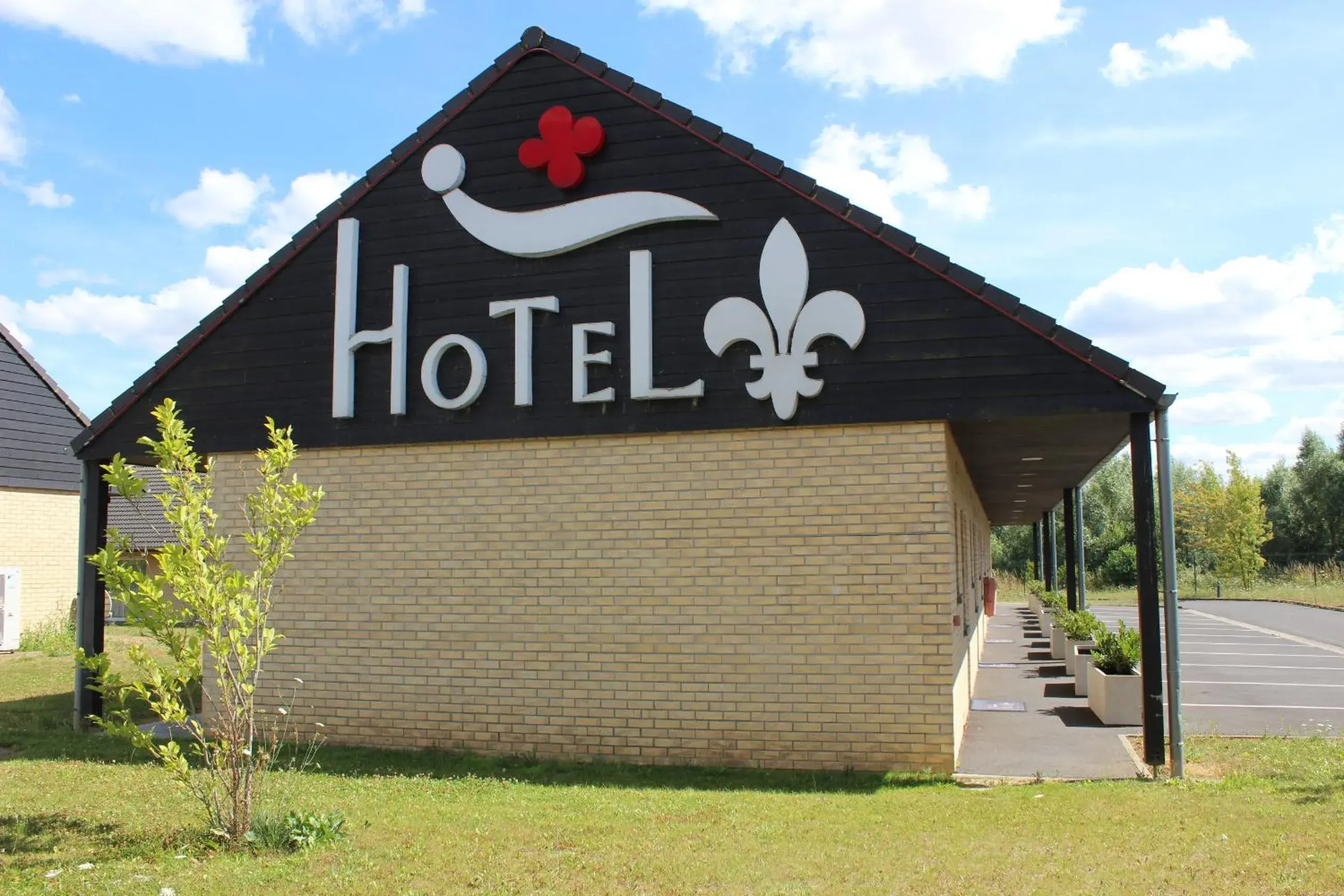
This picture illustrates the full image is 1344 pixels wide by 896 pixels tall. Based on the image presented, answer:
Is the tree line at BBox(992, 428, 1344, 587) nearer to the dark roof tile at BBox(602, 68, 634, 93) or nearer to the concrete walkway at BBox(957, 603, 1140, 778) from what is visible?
the concrete walkway at BBox(957, 603, 1140, 778)

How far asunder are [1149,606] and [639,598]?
449 centimetres

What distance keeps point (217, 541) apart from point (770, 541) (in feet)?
15.7

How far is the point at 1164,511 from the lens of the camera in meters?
9.19

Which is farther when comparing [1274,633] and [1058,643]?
[1274,633]

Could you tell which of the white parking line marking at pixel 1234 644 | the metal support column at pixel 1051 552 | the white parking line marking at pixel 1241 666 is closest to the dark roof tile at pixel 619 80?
the white parking line marking at pixel 1241 666

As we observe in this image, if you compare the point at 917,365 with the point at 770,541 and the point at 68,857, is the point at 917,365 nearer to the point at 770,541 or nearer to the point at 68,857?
the point at 770,541

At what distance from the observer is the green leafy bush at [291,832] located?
275 inches

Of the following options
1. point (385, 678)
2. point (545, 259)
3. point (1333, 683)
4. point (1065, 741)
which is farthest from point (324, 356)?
point (1333, 683)

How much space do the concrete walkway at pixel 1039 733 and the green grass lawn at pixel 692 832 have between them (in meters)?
0.77

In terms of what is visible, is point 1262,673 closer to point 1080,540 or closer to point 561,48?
point 1080,540

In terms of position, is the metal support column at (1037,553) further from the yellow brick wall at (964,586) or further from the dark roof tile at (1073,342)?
the dark roof tile at (1073,342)

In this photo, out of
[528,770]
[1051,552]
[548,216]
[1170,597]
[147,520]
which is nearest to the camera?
[1170,597]

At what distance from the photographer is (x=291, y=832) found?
7051mm

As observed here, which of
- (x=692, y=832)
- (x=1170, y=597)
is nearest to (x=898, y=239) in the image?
(x=1170, y=597)
